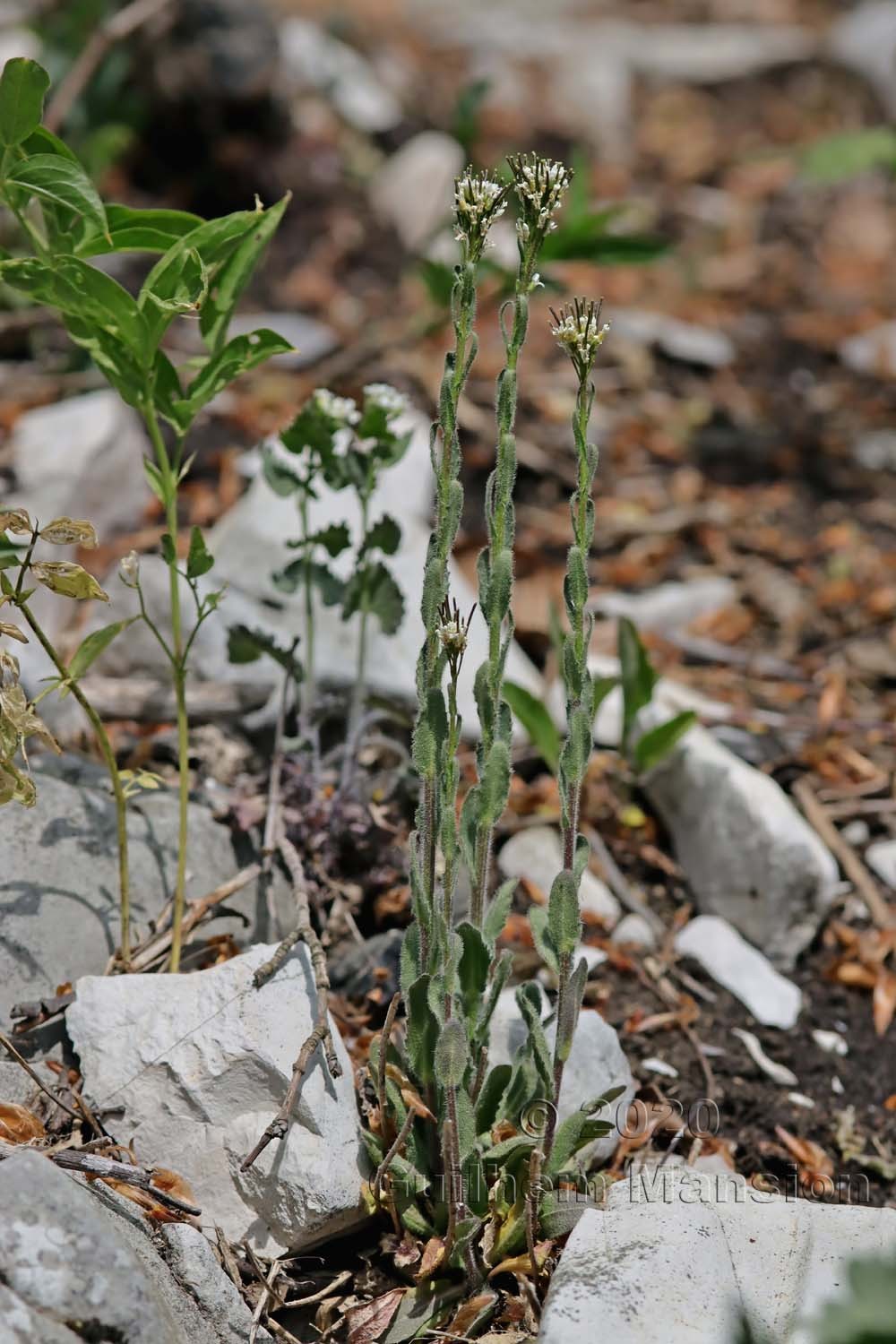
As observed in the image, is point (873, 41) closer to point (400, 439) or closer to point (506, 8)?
point (506, 8)

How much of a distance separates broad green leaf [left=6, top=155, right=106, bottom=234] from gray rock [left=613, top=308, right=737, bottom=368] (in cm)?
350

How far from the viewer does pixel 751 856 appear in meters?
2.84

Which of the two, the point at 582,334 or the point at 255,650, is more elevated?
the point at 582,334

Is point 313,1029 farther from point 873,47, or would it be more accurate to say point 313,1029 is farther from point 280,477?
point 873,47

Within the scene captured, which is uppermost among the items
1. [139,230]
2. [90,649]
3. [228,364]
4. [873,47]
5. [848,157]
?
[873,47]

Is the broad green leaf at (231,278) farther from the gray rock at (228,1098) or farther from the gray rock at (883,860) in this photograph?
the gray rock at (883,860)

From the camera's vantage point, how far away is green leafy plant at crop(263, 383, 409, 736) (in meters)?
2.41

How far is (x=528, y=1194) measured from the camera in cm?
184

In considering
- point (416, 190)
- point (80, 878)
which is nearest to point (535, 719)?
point (80, 878)

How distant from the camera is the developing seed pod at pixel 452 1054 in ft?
5.73

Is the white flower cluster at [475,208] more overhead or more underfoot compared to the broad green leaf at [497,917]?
more overhead

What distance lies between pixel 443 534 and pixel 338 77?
494 centimetres

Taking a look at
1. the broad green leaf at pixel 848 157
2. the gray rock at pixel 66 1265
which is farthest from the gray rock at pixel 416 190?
the gray rock at pixel 66 1265

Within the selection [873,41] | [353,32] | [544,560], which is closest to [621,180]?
[353,32]
